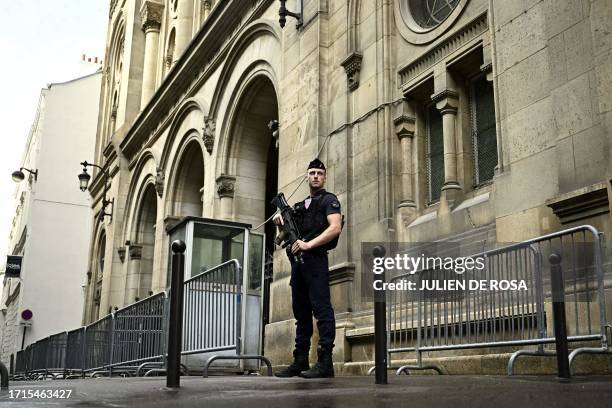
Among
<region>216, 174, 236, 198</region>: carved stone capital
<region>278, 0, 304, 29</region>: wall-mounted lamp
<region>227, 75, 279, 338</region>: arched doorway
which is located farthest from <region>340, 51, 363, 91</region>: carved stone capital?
<region>216, 174, 236, 198</region>: carved stone capital

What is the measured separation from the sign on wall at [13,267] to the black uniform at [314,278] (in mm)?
33286

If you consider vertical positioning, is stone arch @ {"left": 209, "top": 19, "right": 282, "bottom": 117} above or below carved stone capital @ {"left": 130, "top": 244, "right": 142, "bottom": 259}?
above

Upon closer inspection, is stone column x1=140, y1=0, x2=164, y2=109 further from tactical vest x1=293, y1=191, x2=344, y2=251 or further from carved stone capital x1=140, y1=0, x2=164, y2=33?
tactical vest x1=293, y1=191, x2=344, y2=251

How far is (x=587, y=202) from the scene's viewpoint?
6312mm

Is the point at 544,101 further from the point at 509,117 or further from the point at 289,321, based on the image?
the point at 289,321

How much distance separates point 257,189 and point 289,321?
20.6ft

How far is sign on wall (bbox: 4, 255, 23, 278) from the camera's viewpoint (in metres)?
35.9

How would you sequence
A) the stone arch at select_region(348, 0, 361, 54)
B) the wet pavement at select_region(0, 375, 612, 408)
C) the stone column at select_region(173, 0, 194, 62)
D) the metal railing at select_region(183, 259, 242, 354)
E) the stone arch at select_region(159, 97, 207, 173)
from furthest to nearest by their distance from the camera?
the stone column at select_region(173, 0, 194, 62)
the stone arch at select_region(159, 97, 207, 173)
the stone arch at select_region(348, 0, 361, 54)
the metal railing at select_region(183, 259, 242, 354)
the wet pavement at select_region(0, 375, 612, 408)

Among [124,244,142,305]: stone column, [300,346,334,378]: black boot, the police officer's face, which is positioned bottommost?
[300,346,334,378]: black boot

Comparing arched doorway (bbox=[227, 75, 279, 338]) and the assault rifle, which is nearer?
the assault rifle

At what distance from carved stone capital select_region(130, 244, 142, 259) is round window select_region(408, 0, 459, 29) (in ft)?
55.0

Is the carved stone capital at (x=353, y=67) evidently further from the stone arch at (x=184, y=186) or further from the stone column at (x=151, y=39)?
the stone column at (x=151, y=39)

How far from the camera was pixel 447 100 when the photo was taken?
9.25 meters

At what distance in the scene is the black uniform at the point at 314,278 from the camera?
6.13 meters
